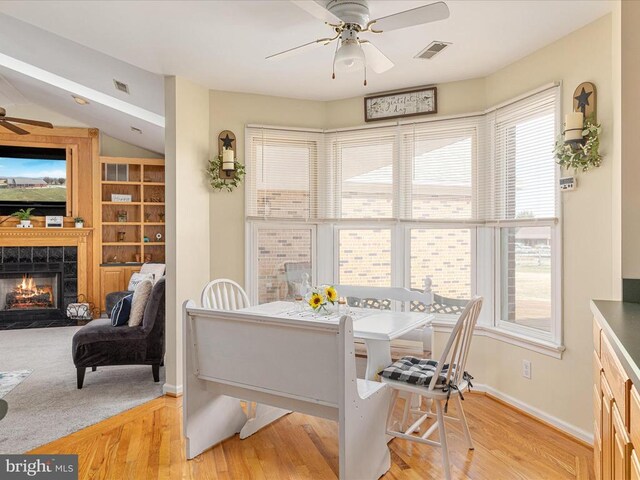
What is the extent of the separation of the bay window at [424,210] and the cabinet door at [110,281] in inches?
145

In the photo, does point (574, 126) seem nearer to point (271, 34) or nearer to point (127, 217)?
point (271, 34)

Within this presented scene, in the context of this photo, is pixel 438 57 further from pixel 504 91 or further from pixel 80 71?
pixel 80 71

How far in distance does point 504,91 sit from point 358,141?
130 cm

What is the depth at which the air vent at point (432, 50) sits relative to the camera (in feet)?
10.3

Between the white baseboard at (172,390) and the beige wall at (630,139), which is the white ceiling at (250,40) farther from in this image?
the white baseboard at (172,390)

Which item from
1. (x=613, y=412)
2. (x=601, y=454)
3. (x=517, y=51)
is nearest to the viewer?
(x=613, y=412)

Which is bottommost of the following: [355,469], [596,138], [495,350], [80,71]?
[355,469]

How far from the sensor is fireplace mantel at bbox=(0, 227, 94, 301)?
668 cm

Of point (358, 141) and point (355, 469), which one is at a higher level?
point (358, 141)

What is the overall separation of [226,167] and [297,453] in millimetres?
2331

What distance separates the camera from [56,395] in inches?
148

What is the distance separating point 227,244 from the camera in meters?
4.21

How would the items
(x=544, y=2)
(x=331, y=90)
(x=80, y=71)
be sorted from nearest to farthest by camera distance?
(x=544, y=2) < (x=331, y=90) < (x=80, y=71)

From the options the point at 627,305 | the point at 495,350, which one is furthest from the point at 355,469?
the point at 495,350
